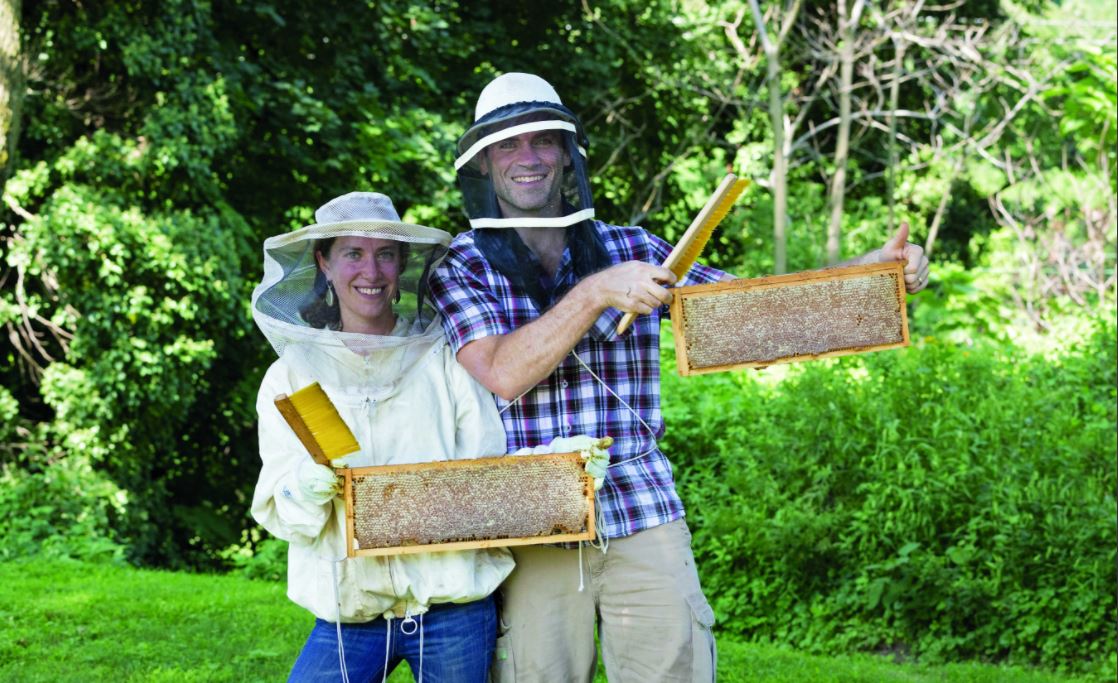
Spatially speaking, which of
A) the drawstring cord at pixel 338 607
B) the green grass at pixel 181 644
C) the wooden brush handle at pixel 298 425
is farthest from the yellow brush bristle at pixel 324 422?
the green grass at pixel 181 644

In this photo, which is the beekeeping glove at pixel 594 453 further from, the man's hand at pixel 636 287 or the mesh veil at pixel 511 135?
the mesh veil at pixel 511 135

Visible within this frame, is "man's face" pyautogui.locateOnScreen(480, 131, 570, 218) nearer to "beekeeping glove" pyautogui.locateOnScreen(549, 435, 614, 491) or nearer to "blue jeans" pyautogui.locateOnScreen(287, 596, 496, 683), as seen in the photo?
"beekeeping glove" pyautogui.locateOnScreen(549, 435, 614, 491)

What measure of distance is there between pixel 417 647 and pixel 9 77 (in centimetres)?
443

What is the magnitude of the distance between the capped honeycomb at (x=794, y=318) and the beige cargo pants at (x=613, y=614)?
468 mm

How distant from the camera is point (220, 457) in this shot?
1139 cm

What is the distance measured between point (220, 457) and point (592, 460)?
9407 millimetres

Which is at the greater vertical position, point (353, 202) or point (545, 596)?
point (353, 202)

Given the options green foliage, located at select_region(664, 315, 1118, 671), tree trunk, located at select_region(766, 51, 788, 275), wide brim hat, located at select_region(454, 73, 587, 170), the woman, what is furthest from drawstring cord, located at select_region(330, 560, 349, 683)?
tree trunk, located at select_region(766, 51, 788, 275)

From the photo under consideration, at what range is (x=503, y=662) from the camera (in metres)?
2.79

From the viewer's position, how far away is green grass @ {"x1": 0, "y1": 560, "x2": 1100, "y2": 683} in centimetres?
496

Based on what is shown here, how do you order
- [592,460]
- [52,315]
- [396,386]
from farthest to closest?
[52,315]
[396,386]
[592,460]

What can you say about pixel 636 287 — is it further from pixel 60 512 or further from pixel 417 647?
pixel 60 512

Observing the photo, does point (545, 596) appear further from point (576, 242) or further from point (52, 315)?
point (52, 315)

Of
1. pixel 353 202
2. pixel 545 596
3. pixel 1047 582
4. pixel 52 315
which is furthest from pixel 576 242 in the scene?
pixel 52 315
